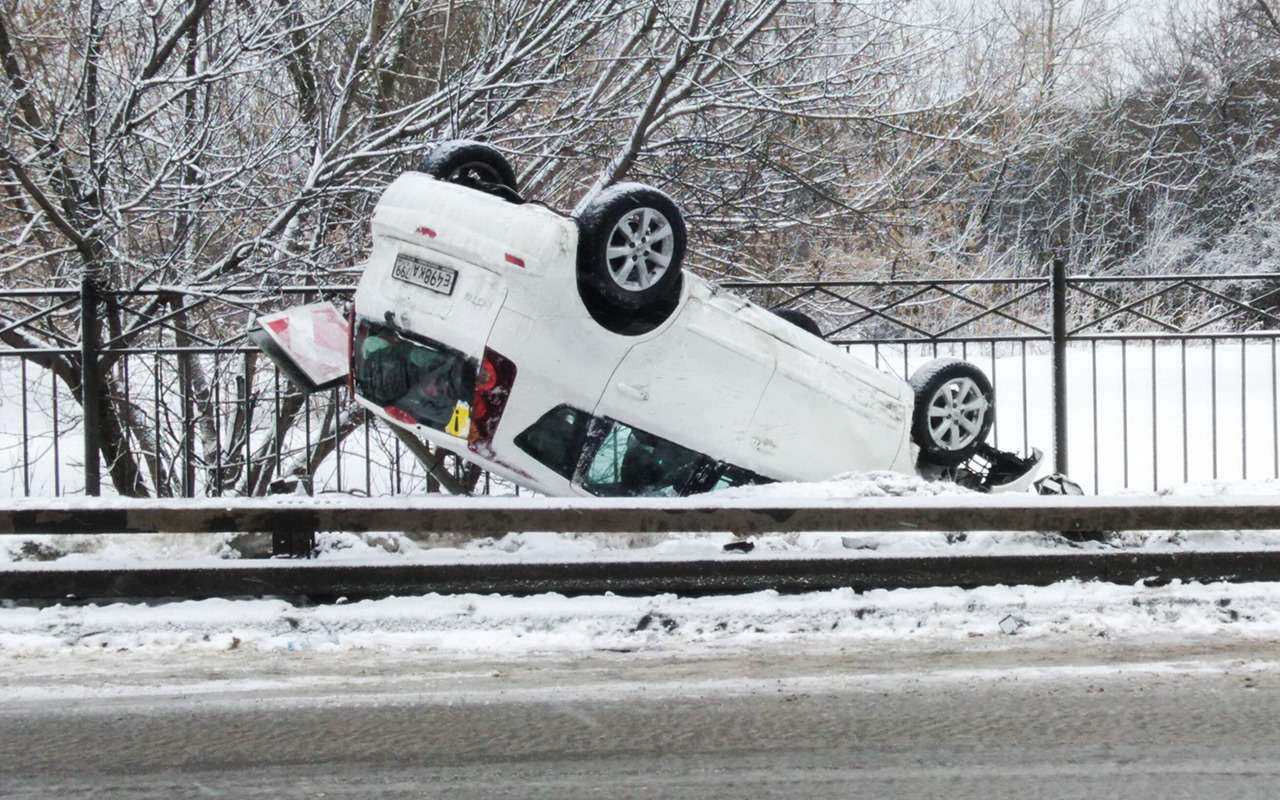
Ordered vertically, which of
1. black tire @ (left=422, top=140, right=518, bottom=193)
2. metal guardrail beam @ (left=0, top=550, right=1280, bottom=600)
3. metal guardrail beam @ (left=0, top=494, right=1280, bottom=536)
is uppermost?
black tire @ (left=422, top=140, right=518, bottom=193)

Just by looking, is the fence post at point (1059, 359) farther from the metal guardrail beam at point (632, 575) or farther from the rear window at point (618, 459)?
the metal guardrail beam at point (632, 575)

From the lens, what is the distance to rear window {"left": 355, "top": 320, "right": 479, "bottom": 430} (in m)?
6.54

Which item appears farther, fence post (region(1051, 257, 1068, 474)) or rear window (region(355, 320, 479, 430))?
fence post (region(1051, 257, 1068, 474))

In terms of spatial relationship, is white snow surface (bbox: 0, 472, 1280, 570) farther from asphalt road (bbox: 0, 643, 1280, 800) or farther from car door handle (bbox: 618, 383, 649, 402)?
asphalt road (bbox: 0, 643, 1280, 800)

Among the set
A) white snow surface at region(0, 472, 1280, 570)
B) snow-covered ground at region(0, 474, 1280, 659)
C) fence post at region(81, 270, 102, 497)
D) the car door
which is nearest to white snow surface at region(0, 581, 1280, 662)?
snow-covered ground at region(0, 474, 1280, 659)

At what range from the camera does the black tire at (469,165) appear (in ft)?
23.7

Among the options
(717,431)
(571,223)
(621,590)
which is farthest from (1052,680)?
(571,223)

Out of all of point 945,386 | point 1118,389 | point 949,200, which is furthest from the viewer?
point 1118,389

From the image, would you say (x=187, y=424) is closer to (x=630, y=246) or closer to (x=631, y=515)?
(x=630, y=246)

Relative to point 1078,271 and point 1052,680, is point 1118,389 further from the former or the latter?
point 1078,271

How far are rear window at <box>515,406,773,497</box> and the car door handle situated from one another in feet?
0.52

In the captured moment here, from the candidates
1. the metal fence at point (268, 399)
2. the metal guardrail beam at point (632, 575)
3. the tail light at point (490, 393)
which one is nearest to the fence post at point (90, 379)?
the metal fence at point (268, 399)

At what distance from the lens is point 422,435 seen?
6773 millimetres

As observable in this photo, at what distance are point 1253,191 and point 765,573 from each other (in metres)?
27.6
